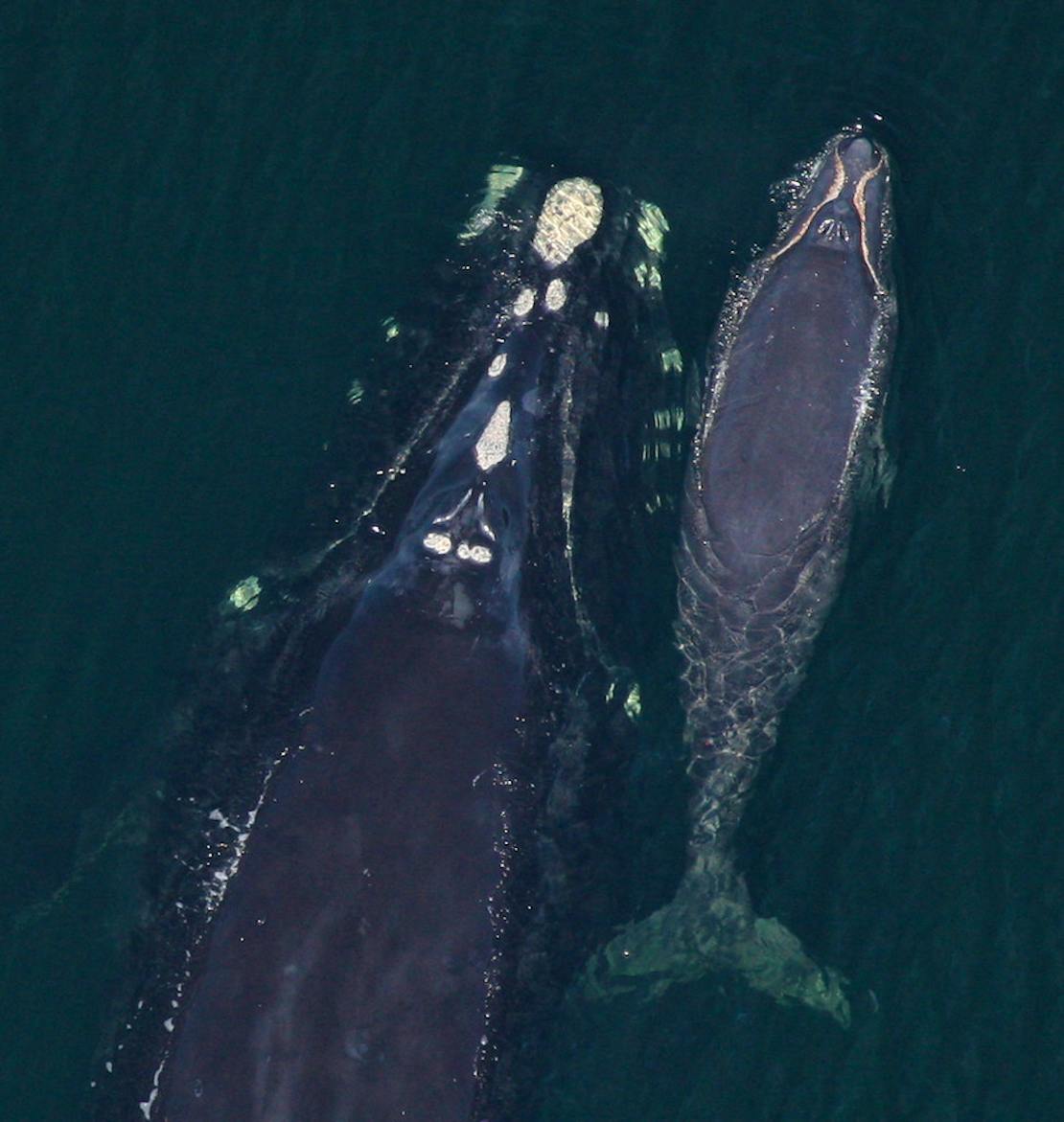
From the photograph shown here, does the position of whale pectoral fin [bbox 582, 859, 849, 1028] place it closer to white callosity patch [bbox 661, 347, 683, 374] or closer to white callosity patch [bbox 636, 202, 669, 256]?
white callosity patch [bbox 661, 347, 683, 374]

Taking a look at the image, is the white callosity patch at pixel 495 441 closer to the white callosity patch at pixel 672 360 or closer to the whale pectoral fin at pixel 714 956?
the white callosity patch at pixel 672 360

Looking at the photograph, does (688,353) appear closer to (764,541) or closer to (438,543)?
(764,541)

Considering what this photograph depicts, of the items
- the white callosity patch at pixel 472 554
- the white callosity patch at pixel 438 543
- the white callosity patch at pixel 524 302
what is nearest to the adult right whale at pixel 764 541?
the white callosity patch at pixel 524 302

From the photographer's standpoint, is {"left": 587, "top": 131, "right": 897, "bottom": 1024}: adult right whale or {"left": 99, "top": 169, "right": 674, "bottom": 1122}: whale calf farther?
{"left": 587, "top": 131, "right": 897, "bottom": 1024}: adult right whale

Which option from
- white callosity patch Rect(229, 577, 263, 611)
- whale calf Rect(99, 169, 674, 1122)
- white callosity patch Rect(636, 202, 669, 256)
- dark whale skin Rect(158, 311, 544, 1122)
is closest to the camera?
dark whale skin Rect(158, 311, 544, 1122)

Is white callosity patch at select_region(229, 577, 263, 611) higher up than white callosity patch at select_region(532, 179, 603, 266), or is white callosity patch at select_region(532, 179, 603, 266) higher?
white callosity patch at select_region(532, 179, 603, 266)

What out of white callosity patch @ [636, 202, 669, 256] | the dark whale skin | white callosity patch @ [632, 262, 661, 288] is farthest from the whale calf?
white callosity patch @ [636, 202, 669, 256]

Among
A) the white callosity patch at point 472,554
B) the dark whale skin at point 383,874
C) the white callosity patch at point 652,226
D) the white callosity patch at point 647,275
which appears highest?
the white callosity patch at point 652,226
